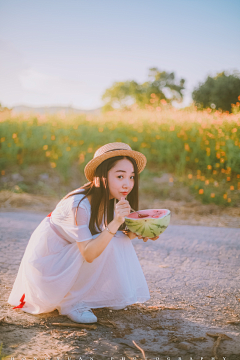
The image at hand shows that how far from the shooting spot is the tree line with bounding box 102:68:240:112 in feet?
43.6

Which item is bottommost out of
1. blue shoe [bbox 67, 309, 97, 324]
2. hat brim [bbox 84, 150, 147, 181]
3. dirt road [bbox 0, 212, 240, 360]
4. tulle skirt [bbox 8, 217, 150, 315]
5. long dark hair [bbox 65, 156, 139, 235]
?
dirt road [bbox 0, 212, 240, 360]

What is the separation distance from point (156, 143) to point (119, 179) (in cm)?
687

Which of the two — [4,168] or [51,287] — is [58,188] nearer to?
[4,168]

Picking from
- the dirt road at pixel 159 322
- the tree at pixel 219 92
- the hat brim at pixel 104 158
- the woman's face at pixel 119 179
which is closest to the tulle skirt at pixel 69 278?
the dirt road at pixel 159 322

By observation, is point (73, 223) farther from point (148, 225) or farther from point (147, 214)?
point (147, 214)

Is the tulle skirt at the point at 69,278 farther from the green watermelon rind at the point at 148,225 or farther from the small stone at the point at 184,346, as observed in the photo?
the small stone at the point at 184,346

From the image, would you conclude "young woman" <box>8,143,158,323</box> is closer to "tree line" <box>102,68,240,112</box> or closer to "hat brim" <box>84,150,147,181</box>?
"hat brim" <box>84,150,147,181</box>

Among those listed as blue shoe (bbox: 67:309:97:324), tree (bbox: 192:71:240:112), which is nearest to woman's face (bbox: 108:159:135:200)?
blue shoe (bbox: 67:309:97:324)

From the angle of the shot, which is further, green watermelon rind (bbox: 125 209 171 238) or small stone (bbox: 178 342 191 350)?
green watermelon rind (bbox: 125 209 171 238)

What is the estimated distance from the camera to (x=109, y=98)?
42.5 meters

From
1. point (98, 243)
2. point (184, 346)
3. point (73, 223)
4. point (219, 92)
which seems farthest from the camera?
point (219, 92)

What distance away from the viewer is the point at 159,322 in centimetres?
230

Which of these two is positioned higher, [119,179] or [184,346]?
[119,179]

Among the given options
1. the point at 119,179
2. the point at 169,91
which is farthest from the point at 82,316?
the point at 169,91
